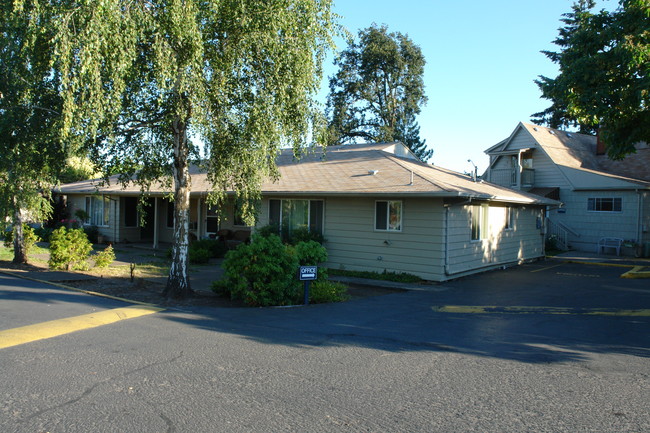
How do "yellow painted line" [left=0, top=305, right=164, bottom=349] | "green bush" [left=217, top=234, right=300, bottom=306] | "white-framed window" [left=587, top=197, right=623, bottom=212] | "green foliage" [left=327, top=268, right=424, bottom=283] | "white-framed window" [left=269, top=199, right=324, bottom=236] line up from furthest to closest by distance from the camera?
"white-framed window" [left=587, top=197, right=623, bottom=212] → "white-framed window" [left=269, top=199, right=324, bottom=236] → "green foliage" [left=327, top=268, right=424, bottom=283] → "green bush" [left=217, top=234, right=300, bottom=306] → "yellow painted line" [left=0, top=305, right=164, bottom=349]

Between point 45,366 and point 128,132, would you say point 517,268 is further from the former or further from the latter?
point 45,366

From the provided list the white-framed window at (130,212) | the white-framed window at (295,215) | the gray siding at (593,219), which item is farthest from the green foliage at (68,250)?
the gray siding at (593,219)

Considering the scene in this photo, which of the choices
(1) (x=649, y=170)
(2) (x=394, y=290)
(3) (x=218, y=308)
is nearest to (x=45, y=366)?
(3) (x=218, y=308)

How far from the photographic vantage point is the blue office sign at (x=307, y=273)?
36.3ft

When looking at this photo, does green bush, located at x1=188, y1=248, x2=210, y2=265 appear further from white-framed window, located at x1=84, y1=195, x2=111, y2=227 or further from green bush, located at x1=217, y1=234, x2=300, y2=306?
white-framed window, located at x1=84, y1=195, x2=111, y2=227

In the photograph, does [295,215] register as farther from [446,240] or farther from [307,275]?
[307,275]

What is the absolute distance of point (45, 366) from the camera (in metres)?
6.31

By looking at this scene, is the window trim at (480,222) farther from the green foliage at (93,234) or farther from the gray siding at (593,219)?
the green foliage at (93,234)

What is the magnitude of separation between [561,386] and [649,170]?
24122 mm

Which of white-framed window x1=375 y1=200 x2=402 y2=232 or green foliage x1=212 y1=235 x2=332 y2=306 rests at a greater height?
white-framed window x1=375 y1=200 x2=402 y2=232

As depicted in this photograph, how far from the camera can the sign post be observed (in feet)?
36.3

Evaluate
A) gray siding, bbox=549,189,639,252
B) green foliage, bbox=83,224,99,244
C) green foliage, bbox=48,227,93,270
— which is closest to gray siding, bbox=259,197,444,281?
green foliage, bbox=48,227,93,270

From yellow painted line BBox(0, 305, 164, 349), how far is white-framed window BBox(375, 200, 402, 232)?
7732 mm

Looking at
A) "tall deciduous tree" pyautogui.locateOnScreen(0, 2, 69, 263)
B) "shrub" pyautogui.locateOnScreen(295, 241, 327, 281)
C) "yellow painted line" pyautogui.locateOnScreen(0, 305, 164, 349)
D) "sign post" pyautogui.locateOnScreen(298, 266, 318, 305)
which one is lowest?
"yellow painted line" pyautogui.locateOnScreen(0, 305, 164, 349)
